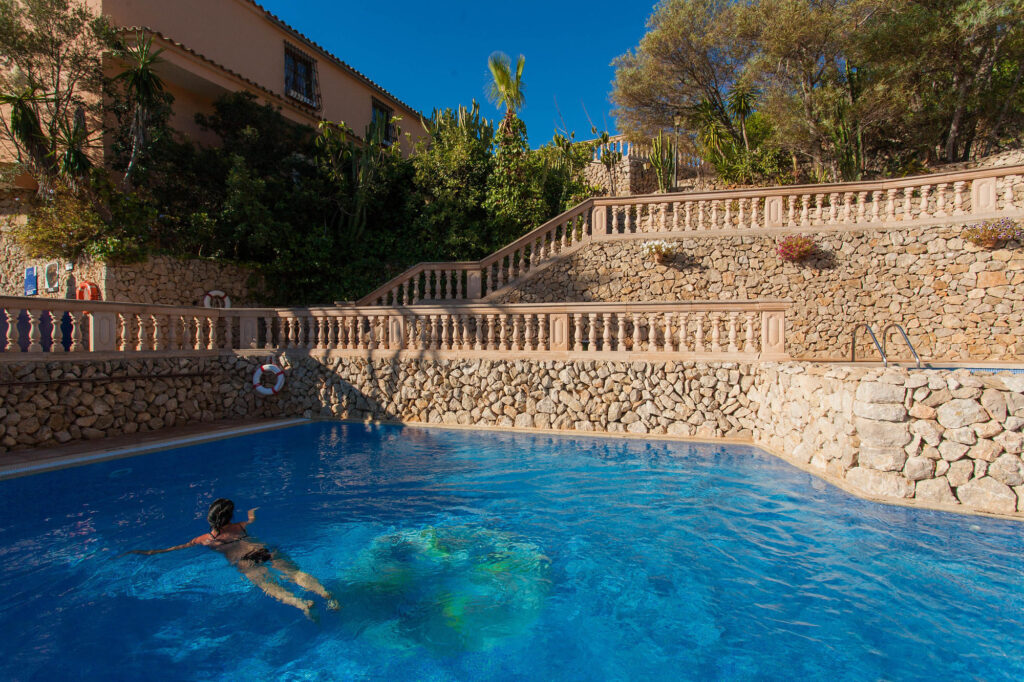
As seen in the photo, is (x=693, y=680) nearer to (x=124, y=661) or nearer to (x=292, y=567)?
(x=292, y=567)

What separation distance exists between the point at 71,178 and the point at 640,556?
14.9 m

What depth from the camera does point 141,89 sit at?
1295 centimetres

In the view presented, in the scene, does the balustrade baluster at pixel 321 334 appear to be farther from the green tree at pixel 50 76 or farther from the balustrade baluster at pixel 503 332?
the green tree at pixel 50 76

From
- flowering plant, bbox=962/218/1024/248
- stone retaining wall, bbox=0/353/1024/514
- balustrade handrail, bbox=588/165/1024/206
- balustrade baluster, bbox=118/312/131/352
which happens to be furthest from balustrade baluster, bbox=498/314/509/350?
flowering plant, bbox=962/218/1024/248

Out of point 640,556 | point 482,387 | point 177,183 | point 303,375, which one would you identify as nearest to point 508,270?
point 482,387

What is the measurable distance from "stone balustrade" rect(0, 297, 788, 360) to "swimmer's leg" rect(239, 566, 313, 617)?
6.64 meters

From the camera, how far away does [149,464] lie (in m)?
8.12

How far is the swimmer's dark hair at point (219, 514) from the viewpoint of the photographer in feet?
16.5

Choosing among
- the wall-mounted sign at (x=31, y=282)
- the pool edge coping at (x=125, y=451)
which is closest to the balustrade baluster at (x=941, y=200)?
the pool edge coping at (x=125, y=451)

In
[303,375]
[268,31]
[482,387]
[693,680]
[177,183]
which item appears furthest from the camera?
[268,31]

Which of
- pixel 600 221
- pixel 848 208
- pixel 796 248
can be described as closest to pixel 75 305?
pixel 600 221

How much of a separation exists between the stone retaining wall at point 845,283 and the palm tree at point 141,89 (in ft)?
32.7

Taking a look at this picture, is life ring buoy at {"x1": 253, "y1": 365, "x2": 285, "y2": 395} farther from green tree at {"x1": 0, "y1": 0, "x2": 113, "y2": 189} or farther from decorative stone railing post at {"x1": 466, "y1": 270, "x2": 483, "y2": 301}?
green tree at {"x1": 0, "y1": 0, "x2": 113, "y2": 189}

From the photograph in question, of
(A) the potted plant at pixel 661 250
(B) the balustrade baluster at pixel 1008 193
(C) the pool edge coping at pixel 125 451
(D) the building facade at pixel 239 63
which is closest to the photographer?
(C) the pool edge coping at pixel 125 451
